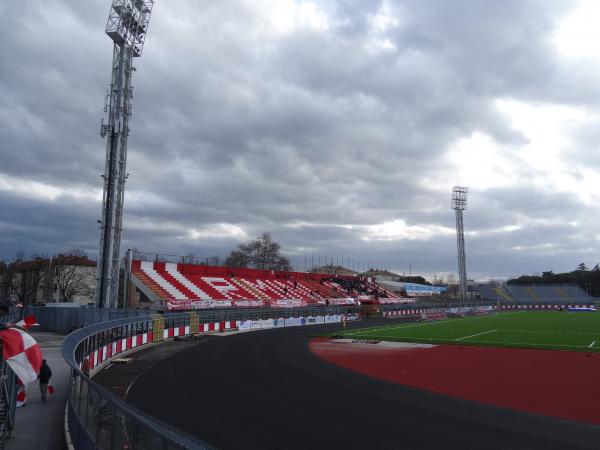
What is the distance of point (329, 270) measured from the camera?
146 metres

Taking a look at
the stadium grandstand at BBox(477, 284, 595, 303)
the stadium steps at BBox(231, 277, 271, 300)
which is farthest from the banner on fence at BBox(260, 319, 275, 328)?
the stadium grandstand at BBox(477, 284, 595, 303)

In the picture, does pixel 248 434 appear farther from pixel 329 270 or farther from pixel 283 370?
pixel 329 270

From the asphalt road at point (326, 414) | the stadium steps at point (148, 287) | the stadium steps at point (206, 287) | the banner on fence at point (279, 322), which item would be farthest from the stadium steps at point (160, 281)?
the asphalt road at point (326, 414)

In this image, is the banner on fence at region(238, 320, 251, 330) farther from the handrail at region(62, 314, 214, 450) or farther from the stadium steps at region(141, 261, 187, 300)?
the handrail at region(62, 314, 214, 450)

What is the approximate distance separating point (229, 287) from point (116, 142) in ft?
103

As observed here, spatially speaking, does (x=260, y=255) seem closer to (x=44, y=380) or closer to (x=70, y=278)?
(x=70, y=278)

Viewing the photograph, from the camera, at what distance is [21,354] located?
8.85 meters

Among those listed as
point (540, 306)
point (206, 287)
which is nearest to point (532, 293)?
point (540, 306)

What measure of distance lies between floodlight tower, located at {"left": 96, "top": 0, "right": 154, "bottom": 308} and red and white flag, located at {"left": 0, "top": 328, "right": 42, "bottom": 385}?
77.5ft

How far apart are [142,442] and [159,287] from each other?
155 feet

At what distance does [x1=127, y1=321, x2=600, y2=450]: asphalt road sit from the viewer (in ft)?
33.9

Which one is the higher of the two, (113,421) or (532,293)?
(532,293)

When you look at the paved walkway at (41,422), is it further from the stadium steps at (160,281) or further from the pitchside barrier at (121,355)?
the stadium steps at (160,281)

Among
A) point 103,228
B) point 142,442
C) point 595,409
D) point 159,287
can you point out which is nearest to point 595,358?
point 595,409
